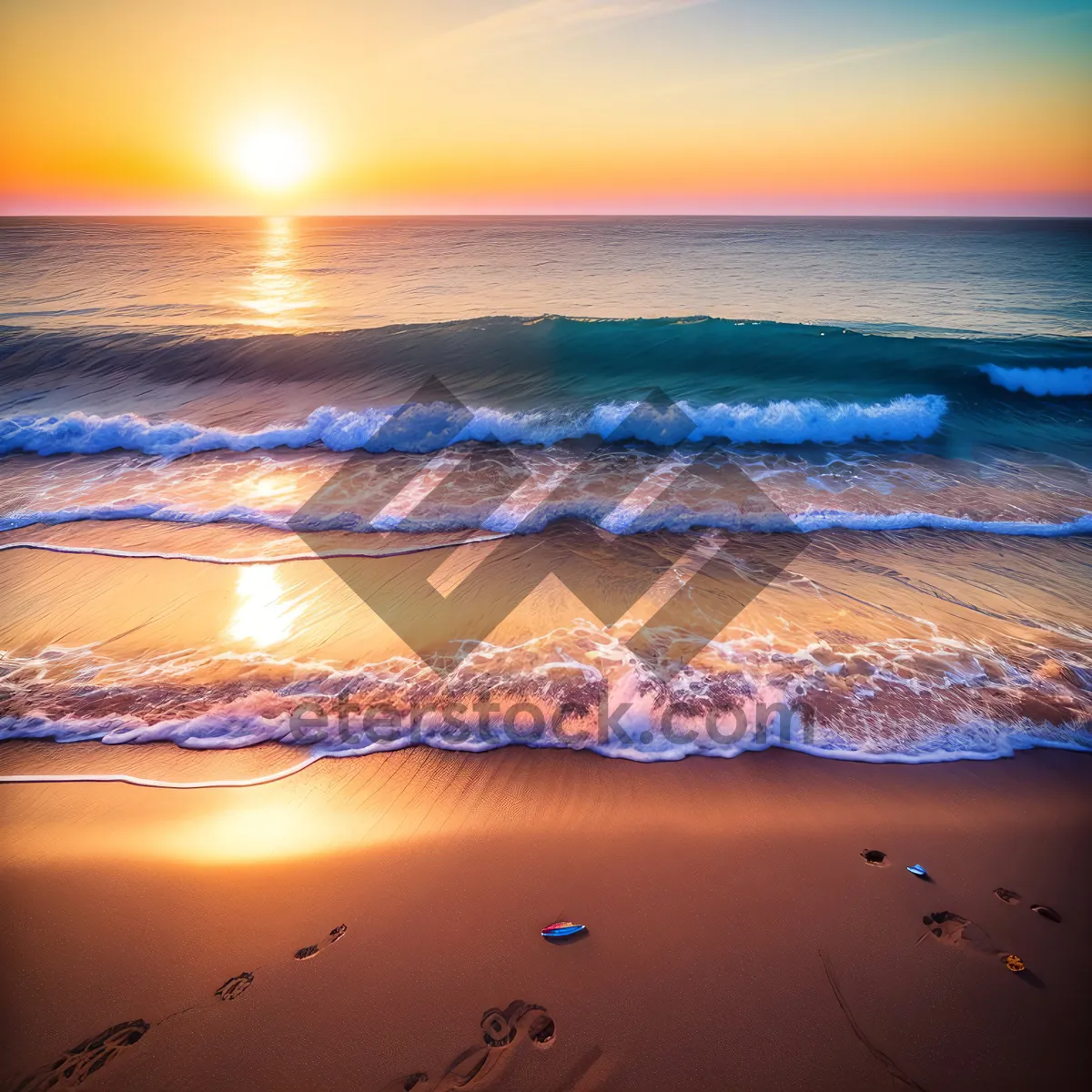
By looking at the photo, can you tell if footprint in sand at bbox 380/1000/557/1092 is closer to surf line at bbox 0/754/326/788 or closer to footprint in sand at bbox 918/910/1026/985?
footprint in sand at bbox 918/910/1026/985

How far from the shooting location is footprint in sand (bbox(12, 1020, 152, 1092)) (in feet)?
7.36

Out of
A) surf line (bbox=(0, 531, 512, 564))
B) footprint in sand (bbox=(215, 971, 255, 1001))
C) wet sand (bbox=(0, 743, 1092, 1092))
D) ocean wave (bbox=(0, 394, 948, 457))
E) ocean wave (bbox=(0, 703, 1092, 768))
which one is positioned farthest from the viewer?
ocean wave (bbox=(0, 394, 948, 457))

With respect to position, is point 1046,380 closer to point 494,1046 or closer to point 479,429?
point 479,429

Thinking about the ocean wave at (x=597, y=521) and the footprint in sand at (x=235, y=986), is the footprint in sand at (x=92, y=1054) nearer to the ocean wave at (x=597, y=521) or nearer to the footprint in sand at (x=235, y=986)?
the footprint in sand at (x=235, y=986)

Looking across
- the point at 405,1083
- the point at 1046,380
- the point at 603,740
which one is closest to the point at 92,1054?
the point at 405,1083

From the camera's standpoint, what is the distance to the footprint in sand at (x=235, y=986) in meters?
2.53

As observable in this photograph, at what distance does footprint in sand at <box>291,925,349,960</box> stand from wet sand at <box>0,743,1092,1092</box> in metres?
0.01

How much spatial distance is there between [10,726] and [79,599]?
1938mm

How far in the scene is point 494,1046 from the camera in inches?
91.5

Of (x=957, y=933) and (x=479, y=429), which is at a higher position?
(x=479, y=429)

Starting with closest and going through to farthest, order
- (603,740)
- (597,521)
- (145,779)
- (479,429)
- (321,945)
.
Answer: (321,945) < (145,779) < (603,740) < (597,521) < (479,429)

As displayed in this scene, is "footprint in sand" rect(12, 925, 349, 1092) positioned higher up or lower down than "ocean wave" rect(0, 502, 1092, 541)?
lower down

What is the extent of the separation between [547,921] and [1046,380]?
54.2ft

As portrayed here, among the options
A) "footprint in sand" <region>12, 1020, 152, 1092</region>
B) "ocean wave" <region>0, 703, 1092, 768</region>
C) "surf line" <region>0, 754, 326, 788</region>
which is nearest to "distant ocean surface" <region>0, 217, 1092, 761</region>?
"ocean wave" <region>0, 703, 1092, 768</region>
